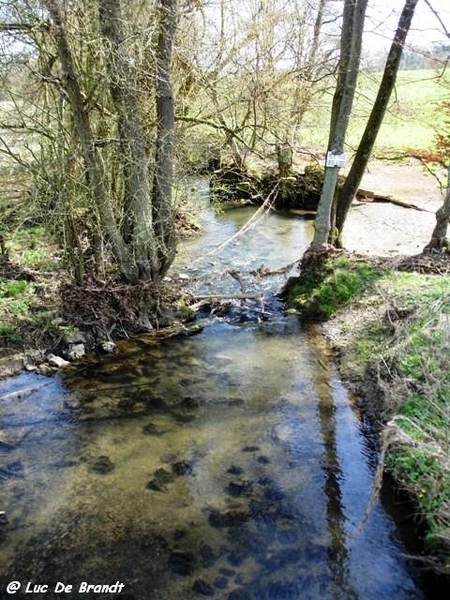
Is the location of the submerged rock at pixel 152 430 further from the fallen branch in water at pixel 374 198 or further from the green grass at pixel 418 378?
the fallen branch in water at pixel 374 198

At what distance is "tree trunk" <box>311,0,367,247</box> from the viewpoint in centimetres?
851

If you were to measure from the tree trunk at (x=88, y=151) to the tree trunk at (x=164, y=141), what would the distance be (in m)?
0.72

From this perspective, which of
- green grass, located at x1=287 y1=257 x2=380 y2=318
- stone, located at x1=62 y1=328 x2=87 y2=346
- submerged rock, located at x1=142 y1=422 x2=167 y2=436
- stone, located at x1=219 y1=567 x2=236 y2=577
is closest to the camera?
stone, located at x1=219 y1=567 x2=236 y2=577

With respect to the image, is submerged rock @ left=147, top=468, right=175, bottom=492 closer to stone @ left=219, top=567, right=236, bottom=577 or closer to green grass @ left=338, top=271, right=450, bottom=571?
stone @ left=219, top=567, right=236, bottom=577

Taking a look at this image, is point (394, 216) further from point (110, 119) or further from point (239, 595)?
point (239, 595)

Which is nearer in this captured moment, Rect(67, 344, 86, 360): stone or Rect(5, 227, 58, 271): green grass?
Rect(67, 344, 86, 360): stone

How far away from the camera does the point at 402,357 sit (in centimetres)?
633

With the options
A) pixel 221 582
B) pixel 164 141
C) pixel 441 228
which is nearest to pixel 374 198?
pixel 441 228

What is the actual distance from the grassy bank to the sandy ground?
8.44 feet

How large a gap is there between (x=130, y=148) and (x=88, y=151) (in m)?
0.66

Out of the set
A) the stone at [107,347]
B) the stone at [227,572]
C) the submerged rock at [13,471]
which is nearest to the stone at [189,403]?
the stone at [107,347]

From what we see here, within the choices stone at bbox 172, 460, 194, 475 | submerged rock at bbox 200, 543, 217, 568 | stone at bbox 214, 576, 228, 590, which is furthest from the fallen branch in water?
stone at bbox 214, 576, 228, 590

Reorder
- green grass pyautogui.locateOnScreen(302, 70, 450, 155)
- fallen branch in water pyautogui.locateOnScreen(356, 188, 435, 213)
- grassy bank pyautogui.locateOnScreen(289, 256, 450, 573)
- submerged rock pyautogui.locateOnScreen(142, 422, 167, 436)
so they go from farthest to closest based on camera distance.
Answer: fallen branch in water pyautogui.locateOnScreen(356, 188, 435, 213)
green grass pyautogui.locateOnScreen(302, 70, 450, 155)
submerged rock pyautogui.locateOnScreen(142, 422, 167, 436)
grassy bank pyautogui.locateOnScreen(289, 256, 450, 573)

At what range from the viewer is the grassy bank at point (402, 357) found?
4.29 metres
